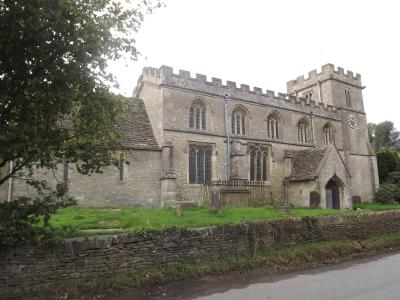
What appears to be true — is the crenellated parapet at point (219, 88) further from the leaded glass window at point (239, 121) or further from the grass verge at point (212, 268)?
the grass verge at point (212, 268)

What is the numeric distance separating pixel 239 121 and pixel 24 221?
1845 cm

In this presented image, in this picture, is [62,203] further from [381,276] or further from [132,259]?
[381,276]

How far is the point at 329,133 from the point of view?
29.3 metres

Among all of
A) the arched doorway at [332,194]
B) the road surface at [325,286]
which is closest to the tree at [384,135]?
the arched doorway at [332,194]

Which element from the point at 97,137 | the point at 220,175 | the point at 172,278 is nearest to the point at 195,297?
the point at 172,278

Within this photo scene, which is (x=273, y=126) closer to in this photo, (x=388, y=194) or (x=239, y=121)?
(x=239, y=121)

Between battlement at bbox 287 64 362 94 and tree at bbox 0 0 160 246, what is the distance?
2686 cm

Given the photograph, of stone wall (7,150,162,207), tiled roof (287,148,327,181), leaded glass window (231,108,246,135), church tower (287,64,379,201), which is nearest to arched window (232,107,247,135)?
leaded glass window (231,108,246,135)

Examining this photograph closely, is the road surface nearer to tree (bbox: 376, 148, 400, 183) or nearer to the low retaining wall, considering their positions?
the low retaining wall

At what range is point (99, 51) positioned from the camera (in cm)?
702

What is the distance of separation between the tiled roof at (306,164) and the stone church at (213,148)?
0.09 m

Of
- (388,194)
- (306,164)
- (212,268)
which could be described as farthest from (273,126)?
(212,268)

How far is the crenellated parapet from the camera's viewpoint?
21281 mm

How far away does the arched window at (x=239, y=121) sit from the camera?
944 inches
